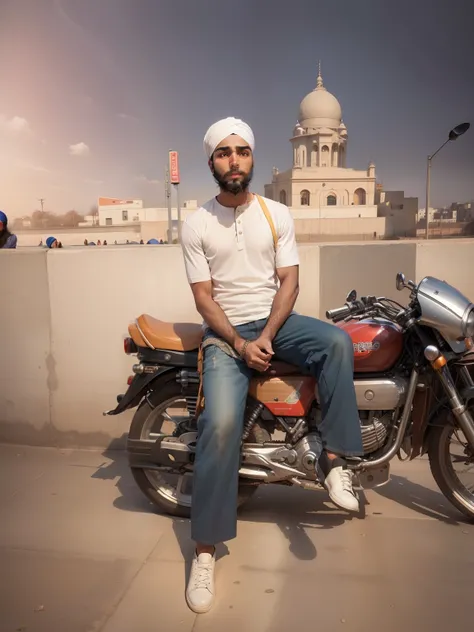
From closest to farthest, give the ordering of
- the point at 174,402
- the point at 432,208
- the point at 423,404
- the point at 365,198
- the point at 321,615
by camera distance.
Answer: the point at 321,615, the point at 423,404, the point at 174,402, the point at 365,198, the point at 432,208

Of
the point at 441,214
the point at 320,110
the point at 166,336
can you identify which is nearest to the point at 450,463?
the point at 166,336

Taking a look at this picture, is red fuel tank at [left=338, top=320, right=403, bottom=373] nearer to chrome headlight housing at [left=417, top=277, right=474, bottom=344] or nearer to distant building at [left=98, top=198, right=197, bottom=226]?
chrome headlight housing at [left=417, top=277, right=474, bottom=344]

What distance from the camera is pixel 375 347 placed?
2826 mm

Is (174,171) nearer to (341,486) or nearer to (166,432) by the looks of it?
(166,432)

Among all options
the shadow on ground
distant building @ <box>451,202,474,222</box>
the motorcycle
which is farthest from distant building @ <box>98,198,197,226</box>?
the motorcycle

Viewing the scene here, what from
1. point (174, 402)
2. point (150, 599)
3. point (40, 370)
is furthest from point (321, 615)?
point (40, 370)

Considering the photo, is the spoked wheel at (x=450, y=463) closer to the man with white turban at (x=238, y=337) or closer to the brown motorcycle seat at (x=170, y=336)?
the man with white turban at (x=238, y=337)

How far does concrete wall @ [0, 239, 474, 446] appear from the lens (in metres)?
4.02

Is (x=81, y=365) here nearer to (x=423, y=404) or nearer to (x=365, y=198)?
(x=423, y=404)

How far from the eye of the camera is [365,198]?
75062mm

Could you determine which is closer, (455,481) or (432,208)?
(455,481)

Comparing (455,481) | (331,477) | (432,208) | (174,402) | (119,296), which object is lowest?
(455,481)

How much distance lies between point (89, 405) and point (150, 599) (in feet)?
6.35

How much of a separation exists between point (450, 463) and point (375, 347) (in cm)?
78
